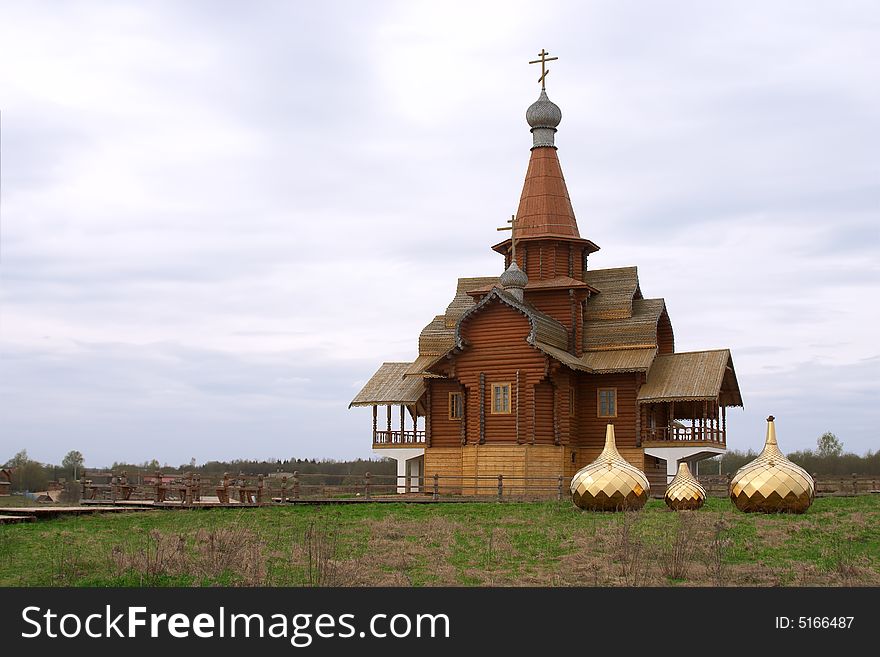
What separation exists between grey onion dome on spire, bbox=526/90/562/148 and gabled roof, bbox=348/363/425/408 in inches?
362

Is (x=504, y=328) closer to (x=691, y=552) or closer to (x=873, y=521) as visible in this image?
(x=873, y=521)

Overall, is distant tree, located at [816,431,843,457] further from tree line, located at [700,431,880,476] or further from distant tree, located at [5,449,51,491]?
distant tree, located at [5,449,51,491]

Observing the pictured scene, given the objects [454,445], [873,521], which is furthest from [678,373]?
[873,521]

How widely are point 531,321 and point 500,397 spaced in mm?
2532

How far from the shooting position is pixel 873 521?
856 inches

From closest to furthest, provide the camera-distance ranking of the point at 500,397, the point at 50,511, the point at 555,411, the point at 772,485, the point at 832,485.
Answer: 1. the point at 772,485
2. the point at 50,511
3. the point at 500,397
4. the point at 555,411
5. the point at 832,485

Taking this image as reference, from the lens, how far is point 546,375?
3184cm

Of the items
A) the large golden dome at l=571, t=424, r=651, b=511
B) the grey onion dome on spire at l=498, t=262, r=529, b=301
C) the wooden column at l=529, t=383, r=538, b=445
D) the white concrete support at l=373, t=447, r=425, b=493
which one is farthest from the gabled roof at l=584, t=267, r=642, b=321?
the large golden dome at l=571, t=424, r=651, b=511

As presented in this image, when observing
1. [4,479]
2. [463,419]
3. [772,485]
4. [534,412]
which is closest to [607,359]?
[534,412]

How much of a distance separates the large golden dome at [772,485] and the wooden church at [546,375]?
869cm

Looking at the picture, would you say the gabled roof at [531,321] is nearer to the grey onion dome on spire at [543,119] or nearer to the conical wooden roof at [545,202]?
the conical wooden roof at [545,202]

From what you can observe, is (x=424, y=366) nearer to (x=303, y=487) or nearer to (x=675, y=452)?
(x=303, y=487)

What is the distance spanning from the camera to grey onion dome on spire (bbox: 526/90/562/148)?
37.3 metres
